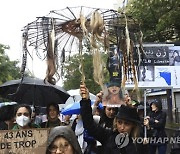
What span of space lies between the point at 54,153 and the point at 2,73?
97.3 ft

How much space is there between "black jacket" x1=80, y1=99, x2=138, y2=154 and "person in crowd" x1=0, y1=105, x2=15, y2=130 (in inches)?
78.8

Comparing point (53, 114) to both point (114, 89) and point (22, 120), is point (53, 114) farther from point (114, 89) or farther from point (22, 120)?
point (114, 89)

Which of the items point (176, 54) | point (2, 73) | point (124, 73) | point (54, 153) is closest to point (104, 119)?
point (124, 73)

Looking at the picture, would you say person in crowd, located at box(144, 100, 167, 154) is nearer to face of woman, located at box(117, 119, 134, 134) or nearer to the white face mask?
the white face mask

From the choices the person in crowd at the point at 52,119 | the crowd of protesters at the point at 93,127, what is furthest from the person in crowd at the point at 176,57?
the person in crowd at the point at 52,119

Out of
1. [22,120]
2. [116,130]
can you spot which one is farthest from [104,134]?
[22,120]

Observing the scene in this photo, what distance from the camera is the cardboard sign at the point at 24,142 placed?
4.50m

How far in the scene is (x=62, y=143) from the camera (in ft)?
9.80

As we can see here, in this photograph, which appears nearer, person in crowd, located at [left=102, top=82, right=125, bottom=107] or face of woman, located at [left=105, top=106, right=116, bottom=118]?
person in crowd, located at [left=102, top=82, right=125, bottom=107]

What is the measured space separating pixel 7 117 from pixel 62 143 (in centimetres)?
336

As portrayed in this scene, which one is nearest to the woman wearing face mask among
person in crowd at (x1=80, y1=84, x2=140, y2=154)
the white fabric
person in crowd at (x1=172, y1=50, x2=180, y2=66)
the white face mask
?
the white face mask

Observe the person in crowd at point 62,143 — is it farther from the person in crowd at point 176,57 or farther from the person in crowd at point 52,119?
the person in crowd at point 176,57

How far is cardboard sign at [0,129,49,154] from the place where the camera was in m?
4.50

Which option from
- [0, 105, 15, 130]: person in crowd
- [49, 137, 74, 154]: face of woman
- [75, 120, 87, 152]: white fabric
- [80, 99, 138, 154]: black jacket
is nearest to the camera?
[49, 137, 74, 154]: face of woman
